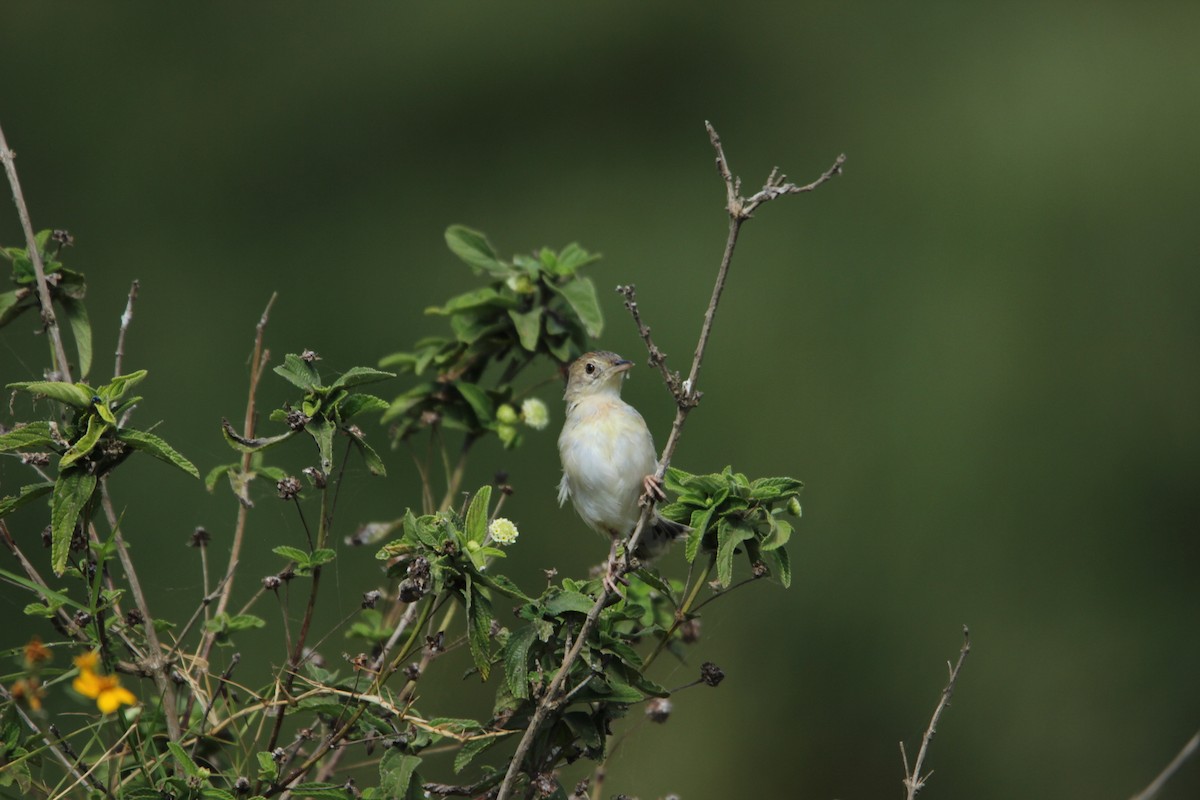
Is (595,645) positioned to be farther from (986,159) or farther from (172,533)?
(986,159)

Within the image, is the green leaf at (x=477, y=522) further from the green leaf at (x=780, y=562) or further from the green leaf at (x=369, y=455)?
the green leaf at (x=780, y=562)

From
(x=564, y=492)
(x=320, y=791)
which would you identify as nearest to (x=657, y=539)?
(x=564, y=492)

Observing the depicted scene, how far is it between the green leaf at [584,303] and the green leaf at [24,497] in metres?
1.44

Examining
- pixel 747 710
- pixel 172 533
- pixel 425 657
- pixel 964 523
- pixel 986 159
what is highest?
pixel 986 159

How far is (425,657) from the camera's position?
246 cm

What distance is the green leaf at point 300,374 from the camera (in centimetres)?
234

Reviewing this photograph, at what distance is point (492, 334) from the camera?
3.38 metres

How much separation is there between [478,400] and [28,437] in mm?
1302

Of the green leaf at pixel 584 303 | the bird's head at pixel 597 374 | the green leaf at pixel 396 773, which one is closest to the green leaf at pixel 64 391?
the green leaf at pixel 396 773

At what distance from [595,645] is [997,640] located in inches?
176

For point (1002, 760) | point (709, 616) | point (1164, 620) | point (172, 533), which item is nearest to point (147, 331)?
point (172, 533)

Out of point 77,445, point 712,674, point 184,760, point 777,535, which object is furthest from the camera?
point 712,674

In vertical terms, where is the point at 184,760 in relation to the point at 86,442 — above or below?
below

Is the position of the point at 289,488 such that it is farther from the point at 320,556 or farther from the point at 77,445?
the point at 77,445
